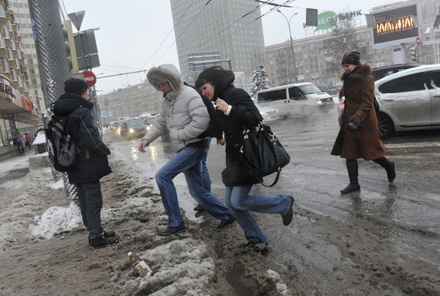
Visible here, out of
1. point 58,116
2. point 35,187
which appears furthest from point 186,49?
point 58,116

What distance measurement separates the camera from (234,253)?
3.66 metres


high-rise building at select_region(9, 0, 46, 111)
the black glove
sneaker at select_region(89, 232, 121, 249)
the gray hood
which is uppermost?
high-rise building at select_region(9, 0, 46, 111)

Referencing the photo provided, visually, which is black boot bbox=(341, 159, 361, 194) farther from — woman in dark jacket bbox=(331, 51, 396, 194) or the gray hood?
the gray hood

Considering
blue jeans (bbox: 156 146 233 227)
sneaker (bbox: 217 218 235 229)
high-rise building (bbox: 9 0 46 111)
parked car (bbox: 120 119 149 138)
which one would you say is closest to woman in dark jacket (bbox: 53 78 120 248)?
blue jeans (bbox: 156 146 233 227)

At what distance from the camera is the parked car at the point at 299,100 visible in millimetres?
20062

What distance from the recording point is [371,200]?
479 centimetres

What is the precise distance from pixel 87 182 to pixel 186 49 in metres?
47.3

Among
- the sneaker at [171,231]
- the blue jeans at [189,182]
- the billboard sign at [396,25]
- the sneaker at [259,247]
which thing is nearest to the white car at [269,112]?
the blue jeans at [189,182]

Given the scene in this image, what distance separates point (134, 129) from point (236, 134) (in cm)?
2596

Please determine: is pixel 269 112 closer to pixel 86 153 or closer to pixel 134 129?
pixel 134 129

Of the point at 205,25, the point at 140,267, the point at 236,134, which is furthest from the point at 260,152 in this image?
the point at 205,25

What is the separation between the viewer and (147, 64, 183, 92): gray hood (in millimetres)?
4145

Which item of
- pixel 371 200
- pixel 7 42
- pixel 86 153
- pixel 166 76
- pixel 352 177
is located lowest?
pixel 371 200

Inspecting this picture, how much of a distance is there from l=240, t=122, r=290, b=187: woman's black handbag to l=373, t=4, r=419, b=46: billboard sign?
3960 centimetres
